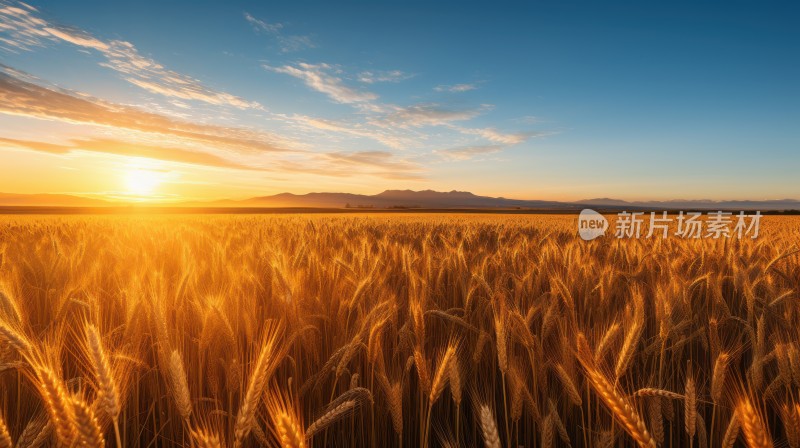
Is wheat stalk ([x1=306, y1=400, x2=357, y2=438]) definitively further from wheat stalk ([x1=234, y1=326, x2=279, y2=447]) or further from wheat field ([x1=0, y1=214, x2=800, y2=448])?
wheat stalk ([x1=234, y1=326, x2=279, y2=447])

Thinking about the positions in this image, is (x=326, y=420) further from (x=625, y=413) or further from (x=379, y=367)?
(x=625, y=413)

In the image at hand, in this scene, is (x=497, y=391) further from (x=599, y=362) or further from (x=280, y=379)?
(x=280, y=379)

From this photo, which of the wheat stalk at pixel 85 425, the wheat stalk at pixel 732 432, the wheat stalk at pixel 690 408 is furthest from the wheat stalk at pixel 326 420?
the wheat stalk at pixel 732 432

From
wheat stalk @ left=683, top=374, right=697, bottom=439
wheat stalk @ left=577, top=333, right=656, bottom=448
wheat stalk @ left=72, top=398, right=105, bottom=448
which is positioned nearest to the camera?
wheat stalk @ left=72, top=398, right=105, bottom=448

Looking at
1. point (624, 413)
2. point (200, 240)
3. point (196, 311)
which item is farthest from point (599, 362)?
point (200, 240)

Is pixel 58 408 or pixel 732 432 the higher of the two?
pixel 58 408

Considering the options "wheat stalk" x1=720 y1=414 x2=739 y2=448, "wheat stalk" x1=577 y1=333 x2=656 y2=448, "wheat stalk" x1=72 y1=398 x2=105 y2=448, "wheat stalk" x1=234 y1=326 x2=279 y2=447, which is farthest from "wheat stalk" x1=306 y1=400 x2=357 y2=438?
"wheat stalk" x1=720 y1=414 x2=739 y2=448

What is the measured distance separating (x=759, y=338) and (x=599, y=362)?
2.80ft

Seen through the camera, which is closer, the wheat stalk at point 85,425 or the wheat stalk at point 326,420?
the wheat stalk at point 85,425

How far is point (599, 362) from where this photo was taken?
1392 mm

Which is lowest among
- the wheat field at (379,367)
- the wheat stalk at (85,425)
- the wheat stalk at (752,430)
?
the wheat field at (379,367)

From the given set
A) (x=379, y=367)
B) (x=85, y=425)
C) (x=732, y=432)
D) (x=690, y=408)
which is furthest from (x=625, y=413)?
(x=85, y=425)

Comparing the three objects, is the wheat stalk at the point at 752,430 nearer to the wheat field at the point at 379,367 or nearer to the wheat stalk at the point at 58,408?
the wheat field at the point at 379,367

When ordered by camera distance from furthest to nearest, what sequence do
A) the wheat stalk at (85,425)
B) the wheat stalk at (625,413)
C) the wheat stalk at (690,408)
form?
the wheat stalk at (690,408) → the wheat stalk at (625,413) → the wheat stalk at (85,425)
